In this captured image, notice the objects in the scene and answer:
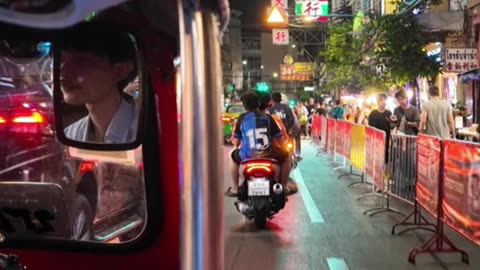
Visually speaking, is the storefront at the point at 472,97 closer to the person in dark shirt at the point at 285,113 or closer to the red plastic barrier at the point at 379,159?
the person in dark shirt at the point at 285,113

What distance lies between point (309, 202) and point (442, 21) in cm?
1072

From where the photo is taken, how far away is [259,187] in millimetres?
7988

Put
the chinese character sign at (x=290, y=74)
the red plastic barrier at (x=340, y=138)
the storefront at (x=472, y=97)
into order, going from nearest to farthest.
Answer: the red plastic barrier at (x=340, y=138) < the storefront at (x=472, y=97) < the chinese character sign at (x=290, y=74)

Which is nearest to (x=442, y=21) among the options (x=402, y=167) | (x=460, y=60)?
(x=460, y=60)

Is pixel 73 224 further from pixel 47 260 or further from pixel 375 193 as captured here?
pixel 375 193

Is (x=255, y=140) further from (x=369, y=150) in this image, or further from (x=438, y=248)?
(x=369, y=150)

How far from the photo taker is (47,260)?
114 inches

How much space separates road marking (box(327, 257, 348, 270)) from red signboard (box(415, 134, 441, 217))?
44.5 inches

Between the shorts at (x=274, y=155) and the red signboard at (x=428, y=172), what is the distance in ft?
5.88

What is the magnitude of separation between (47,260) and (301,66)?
5499cm

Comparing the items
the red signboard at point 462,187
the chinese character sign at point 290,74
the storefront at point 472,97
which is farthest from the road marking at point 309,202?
the chinese character sign at point 290,74

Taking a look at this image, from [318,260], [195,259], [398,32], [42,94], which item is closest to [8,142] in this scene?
[42,94]

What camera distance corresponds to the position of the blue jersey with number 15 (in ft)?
27.4

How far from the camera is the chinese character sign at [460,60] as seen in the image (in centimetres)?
1633
